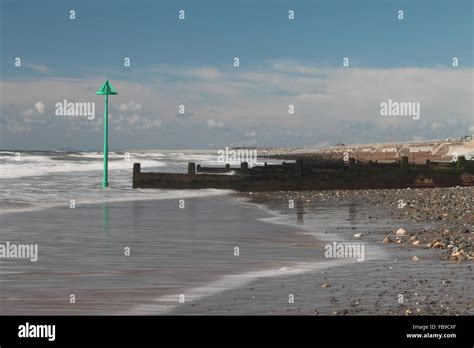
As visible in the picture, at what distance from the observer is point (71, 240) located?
15.2 m

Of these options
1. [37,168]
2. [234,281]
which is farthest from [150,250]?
[37,168]

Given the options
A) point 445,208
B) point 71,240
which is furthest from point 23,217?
point 445,208

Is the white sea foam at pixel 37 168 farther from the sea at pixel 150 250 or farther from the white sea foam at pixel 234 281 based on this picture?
the white sea foam at pixel 234 281

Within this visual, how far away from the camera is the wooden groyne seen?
112 ft

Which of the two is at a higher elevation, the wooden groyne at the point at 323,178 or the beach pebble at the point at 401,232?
the wooden groyne at the point at 323,178

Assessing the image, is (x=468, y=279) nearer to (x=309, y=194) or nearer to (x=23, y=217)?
(x=23, y=217)

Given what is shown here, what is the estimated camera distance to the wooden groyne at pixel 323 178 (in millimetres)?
34219

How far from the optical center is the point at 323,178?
34.1 m

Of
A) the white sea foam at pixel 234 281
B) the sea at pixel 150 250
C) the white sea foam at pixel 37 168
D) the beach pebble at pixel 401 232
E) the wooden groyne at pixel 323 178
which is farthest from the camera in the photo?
the white sea foam at pixel 37 168

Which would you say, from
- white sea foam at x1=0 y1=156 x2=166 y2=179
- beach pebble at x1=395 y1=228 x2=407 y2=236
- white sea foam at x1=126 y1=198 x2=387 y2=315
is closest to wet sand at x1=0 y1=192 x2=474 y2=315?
white sea foam at x1=126 y1=198 x2=387 y2=315

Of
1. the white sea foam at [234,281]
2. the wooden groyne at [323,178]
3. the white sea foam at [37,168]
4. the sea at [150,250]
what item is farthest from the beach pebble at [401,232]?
the white sea foam at [37,168]
